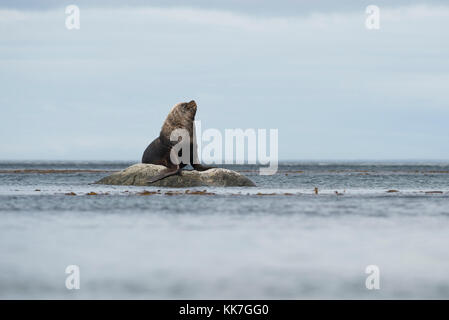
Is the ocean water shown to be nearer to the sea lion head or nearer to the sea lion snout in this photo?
the sea lion head

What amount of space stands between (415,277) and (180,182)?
18378 mm

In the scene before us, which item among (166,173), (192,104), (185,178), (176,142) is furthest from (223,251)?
(192,104)

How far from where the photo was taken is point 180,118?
27125 millimetres

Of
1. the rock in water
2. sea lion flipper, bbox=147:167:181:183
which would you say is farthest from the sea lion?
the rock in water

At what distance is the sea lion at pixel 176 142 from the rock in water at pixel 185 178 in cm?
32

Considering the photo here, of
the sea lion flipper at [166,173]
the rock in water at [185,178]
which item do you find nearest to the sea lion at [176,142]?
the sea lion flipper at [166,173]

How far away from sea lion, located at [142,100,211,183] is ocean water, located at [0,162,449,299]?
8852mm

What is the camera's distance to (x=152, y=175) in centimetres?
2728

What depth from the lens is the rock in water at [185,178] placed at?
87.6 ft
